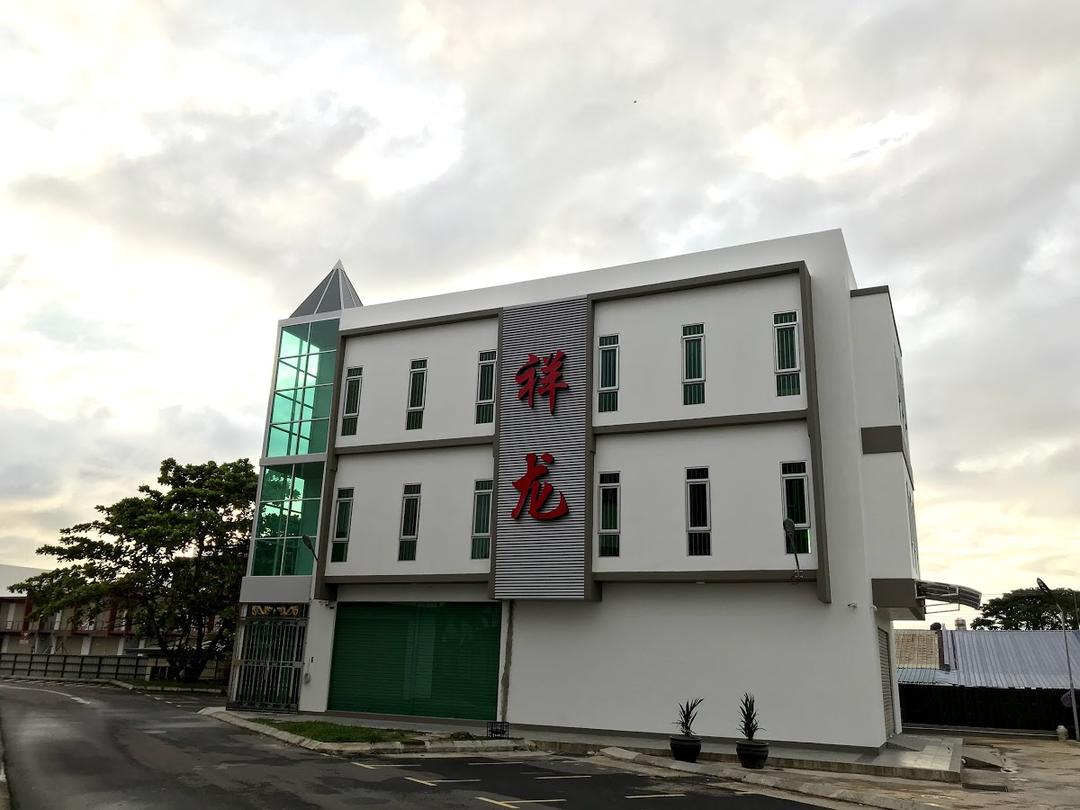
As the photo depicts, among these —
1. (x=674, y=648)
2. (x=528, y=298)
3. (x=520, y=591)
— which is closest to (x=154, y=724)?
(x=520, y=591)

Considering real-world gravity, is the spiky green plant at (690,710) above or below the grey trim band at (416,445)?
below

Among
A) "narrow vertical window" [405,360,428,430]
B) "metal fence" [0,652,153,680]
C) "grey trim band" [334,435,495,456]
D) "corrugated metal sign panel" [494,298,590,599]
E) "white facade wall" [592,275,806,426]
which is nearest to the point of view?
"white facade wall" [592,275,806,426]

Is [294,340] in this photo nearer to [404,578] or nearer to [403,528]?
[403,528]

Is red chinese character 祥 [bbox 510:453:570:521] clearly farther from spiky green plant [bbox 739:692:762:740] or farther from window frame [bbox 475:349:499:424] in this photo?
spiky green plant [bbox 739:692:762:740]

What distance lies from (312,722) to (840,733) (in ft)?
45.3

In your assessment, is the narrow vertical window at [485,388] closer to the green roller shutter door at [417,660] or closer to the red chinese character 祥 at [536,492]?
the red chinese character 祥 at [536,492]

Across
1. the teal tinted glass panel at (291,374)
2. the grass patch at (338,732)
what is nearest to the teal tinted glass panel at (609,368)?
the grass patch at (338,732)

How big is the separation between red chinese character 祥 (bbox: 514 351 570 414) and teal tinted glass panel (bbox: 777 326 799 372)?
6065 millimetres

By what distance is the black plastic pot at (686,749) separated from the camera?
17891 millimetres

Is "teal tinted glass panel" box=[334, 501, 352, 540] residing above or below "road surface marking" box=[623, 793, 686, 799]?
above

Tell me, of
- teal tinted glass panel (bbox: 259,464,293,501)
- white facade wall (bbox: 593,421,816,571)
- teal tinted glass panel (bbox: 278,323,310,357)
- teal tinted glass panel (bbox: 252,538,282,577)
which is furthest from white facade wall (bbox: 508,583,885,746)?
teal tinted glass panel (bbox: 278,323,310,357)

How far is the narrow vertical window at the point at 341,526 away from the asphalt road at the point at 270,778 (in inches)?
269

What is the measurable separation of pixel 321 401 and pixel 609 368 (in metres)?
10.9

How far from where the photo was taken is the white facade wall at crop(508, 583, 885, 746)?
63.8 ft
